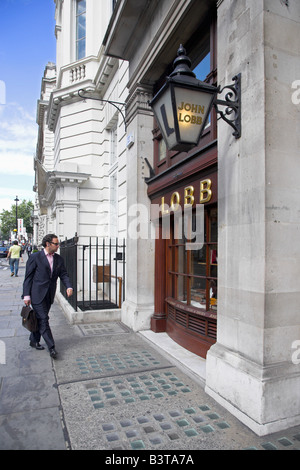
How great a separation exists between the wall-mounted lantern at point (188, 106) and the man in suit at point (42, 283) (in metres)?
2.89

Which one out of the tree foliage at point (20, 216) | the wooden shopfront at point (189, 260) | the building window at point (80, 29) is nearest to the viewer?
the wooden shopfront at point (189, 260)

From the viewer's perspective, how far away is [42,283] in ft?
17.2

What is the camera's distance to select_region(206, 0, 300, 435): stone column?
313 cm

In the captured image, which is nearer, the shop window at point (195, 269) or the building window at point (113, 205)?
the shop window at point (195, 269)

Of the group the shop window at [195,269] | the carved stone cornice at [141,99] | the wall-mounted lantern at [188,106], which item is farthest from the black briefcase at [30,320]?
the carved stone cornice at [141,99]

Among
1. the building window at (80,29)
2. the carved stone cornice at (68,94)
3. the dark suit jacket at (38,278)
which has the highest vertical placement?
the building window at (80,29)

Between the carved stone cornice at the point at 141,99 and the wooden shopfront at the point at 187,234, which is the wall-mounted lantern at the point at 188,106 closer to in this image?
the wooden shopfront at the point at 187,234

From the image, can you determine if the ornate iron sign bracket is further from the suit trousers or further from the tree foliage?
the tree foliage

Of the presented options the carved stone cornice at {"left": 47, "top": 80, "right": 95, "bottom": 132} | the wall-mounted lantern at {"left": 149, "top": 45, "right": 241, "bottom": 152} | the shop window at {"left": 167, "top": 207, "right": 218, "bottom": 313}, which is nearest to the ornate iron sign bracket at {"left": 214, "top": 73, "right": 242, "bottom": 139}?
the wall-mounted lantern at {"left": 149, "top": 45, "right": 241, "bottom": 152}

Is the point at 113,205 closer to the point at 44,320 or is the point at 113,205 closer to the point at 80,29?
the point at 44,320

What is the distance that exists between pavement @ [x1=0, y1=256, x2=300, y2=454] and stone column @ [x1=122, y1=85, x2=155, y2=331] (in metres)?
1.24

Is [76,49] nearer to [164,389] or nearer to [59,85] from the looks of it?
[59,85]

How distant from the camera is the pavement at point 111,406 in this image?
9.40 feet

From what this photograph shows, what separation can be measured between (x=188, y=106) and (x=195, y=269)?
265 cm
